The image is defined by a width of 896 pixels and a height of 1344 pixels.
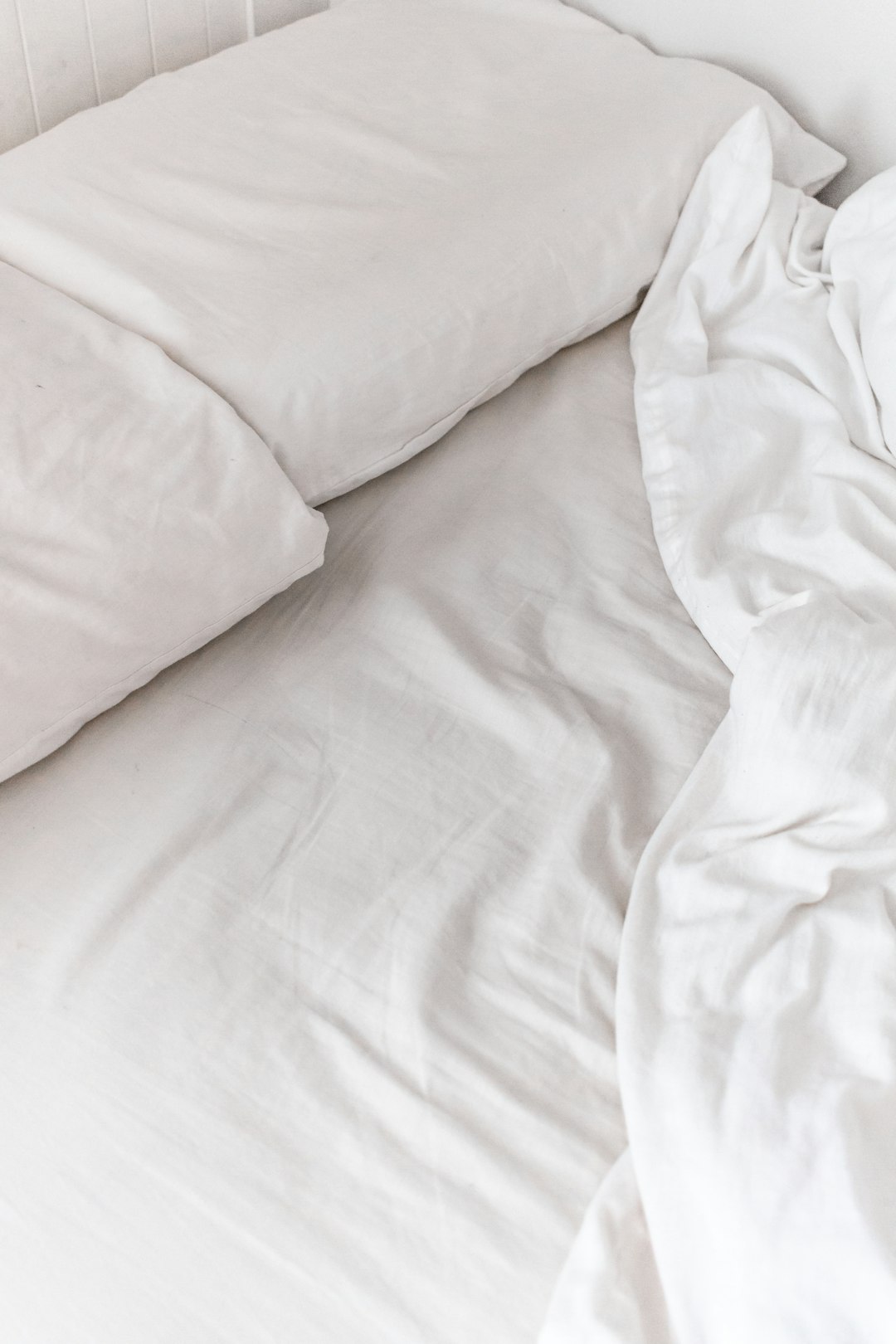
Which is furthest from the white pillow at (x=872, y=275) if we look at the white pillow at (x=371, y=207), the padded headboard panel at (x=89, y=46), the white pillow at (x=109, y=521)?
the padded headboard panel at (x=89, y=46)

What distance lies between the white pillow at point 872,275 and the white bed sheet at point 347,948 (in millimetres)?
224

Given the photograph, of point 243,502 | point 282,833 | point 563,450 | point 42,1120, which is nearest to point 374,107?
point 563,450

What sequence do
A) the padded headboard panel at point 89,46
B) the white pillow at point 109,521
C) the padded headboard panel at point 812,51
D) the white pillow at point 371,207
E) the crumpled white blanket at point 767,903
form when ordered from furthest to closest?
the padded headboard panel at point 812,51 < the padded headboard panel at point 89,46 < the white pillow at point 371,207 < the white pillow at point 109,521 < the crumpled white blanket at point 767,903

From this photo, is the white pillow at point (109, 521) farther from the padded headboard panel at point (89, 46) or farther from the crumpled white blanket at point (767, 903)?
the padded headboard panel at point (89, 46)

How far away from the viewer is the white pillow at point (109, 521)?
Answer: 641 millimetres

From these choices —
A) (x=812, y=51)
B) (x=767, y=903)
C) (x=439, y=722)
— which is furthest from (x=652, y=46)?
(x=767, y=903)

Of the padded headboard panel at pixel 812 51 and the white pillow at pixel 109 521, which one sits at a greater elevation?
the padded headboard panel at pixel 812 51

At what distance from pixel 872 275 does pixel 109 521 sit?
641 mm

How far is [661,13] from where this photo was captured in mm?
1232

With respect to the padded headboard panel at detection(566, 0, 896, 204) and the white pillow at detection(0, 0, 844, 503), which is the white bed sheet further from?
the padded headboard panel at detection(566, 0, 896, 204)

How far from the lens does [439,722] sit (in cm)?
72

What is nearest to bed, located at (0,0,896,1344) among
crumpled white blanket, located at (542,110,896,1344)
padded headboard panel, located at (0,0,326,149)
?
crumpled white blanket, located at (542,110,896,1344)

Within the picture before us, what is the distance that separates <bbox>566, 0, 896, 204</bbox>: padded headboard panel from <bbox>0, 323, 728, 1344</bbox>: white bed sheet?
0.62 metres

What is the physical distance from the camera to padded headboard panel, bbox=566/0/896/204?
1.14 m
